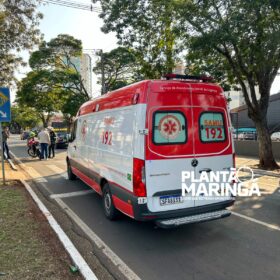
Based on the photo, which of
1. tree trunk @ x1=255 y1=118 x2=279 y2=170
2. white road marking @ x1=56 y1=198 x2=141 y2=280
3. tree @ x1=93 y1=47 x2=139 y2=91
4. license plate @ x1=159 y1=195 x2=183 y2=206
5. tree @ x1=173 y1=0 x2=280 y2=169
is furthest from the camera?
tree @ x1=93 y1=47 x2=139 y2=91

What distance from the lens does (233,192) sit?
5430mm

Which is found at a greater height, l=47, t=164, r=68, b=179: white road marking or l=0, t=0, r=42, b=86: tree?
l=0, t=0, r=42, b=86: tree

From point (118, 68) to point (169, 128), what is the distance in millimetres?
25494

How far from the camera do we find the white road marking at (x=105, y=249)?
12.5 feet

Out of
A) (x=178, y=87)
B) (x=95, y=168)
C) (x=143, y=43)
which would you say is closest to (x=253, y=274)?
(x=178, y=87)

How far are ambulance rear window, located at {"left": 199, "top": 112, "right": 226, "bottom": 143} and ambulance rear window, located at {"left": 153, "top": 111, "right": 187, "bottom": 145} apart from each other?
1.32ft

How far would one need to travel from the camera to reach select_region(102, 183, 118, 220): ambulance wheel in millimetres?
5773

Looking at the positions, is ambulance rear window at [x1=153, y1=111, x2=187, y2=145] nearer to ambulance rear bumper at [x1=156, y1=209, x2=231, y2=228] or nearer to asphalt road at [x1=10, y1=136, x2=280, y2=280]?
ambulance rear bumper at [x1=156, y1=209, x2=231, y2=228]

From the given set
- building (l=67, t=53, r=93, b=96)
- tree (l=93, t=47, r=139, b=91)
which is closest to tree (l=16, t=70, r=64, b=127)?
building (l=67, t=53, r=93, b=96)

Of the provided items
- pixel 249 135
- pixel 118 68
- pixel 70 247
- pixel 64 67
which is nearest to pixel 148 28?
pixel 249 135

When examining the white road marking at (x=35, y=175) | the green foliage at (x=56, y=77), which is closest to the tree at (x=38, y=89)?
the green foliage at (x=56, y=77)

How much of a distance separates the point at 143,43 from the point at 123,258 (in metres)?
13.3

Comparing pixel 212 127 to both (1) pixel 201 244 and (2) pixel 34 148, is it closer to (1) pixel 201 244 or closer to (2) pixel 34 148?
(1) pixel 201 244

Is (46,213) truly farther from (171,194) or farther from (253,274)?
(253,274)
